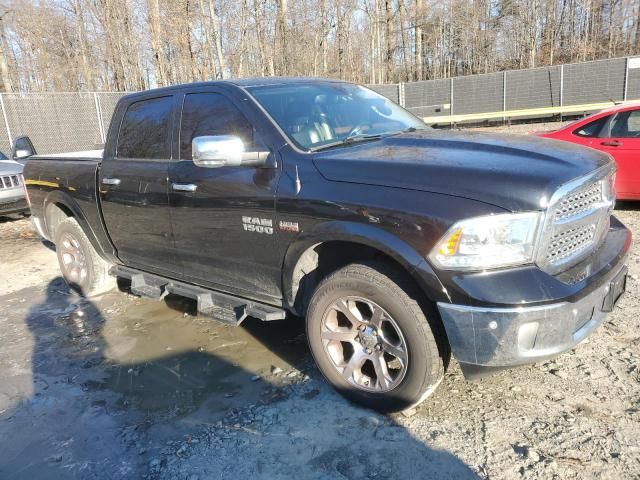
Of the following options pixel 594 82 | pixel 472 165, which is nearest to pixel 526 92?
pixel 594 82

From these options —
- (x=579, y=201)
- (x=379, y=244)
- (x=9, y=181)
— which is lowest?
(x=9, y=181)

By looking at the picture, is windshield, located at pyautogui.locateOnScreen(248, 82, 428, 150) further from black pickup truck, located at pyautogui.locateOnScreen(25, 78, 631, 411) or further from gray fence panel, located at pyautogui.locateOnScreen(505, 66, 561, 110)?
gray fence panel, located at pyautogui.locateOnScreen(505, 66, 561, 110)

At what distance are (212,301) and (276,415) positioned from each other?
112cm

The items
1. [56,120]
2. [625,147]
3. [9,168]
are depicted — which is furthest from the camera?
[56,120]

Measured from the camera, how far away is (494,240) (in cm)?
244

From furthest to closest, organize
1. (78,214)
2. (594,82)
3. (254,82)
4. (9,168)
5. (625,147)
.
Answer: (594,82) < (9,168) < (625,147) < (78,214) < (254,82)

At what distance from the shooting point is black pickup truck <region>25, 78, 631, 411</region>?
246 centimetres

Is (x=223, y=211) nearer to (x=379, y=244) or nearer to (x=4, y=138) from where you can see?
(x=379, y=244)

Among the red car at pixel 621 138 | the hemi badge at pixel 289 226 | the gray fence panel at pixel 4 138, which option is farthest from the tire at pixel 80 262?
the gray fence panel at pixel 4 138

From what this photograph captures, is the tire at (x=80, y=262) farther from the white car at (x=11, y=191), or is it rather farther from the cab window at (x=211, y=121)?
the white car at (x=11, y=191)

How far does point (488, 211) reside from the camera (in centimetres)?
241

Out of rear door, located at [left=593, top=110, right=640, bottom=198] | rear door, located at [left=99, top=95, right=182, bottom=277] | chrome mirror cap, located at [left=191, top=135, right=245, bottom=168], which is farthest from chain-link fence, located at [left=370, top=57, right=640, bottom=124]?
chrome mirror cap, located at [left=191, top=135, right=245, bottom=168]

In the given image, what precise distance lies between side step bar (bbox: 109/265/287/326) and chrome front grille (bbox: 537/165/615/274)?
1.75 metres

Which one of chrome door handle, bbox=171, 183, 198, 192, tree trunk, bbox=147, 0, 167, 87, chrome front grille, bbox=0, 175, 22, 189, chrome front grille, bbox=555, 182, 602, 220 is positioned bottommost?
chrome front grille, bbox=0, 175, 22, 189
